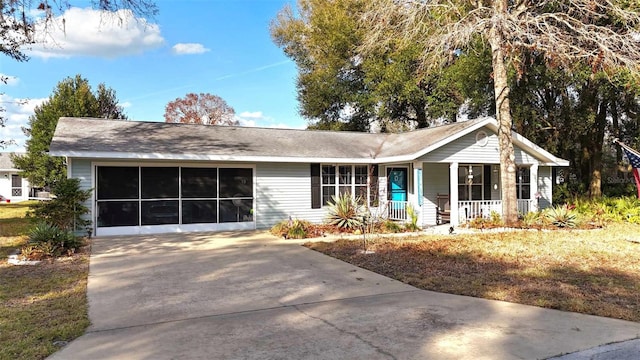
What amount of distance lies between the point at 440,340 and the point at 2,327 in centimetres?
469

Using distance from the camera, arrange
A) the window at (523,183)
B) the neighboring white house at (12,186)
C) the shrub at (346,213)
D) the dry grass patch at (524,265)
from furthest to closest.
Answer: the neighboring white house at (12,186) < the window at (523,183) < the shrub at (346,213) < the dry grass patch at (524,265)

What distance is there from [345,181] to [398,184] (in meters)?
2.03

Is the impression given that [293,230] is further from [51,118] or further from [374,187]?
[51,118]

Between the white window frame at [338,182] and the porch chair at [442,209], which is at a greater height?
the white window frame at [338,182]

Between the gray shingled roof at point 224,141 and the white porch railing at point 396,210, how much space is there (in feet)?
6.02

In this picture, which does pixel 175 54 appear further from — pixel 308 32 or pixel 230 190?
pixel 308 32

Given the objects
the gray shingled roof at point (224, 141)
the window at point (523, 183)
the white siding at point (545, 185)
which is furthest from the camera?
the white siding at point (545, 185)

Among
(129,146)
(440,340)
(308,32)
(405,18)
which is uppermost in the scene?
(308,32)

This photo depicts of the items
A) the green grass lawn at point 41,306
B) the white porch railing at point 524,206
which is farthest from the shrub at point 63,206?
the white porch railing at point 524,206

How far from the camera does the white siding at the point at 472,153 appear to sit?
14.7 metres

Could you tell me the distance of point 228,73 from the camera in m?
28.8

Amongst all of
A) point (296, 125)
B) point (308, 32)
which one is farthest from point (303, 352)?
point (296, 125)

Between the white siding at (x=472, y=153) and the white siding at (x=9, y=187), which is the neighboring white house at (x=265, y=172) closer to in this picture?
the white siding at (x=472, y=153)

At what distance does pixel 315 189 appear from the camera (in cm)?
1552
